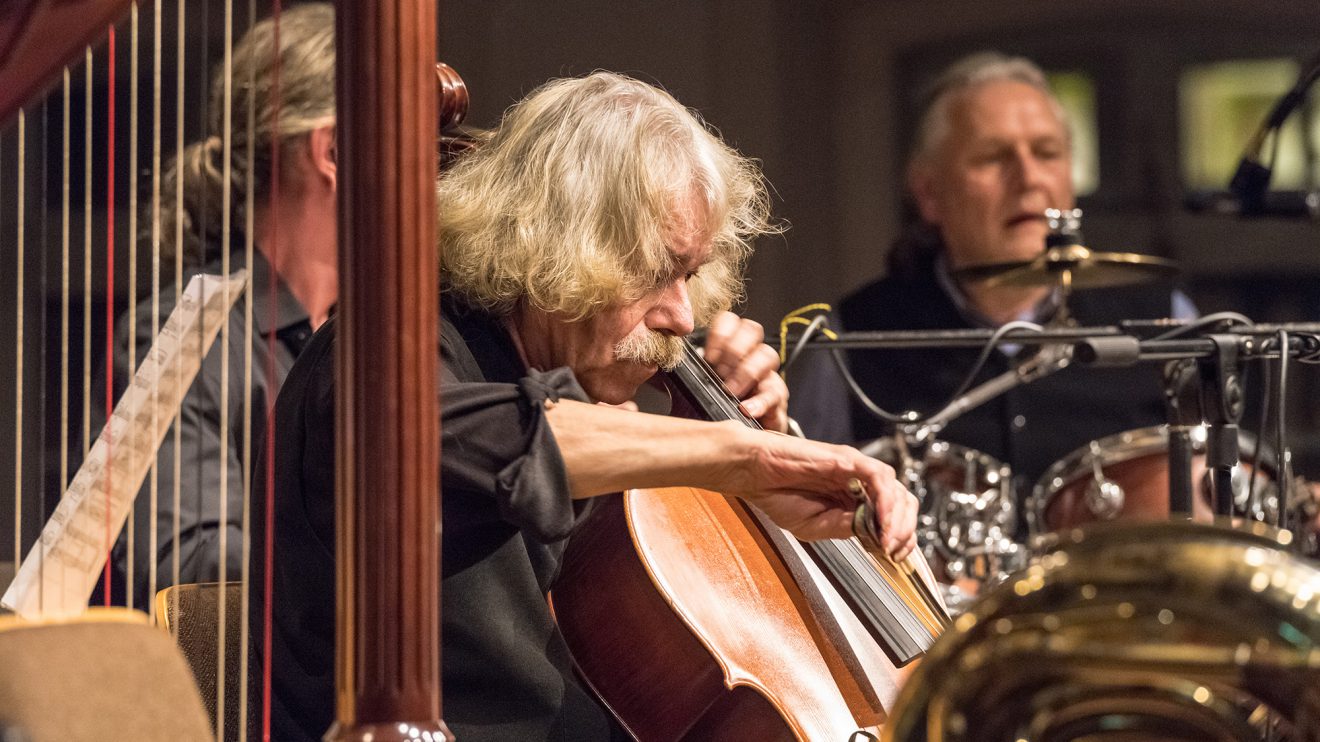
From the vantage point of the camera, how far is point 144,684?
0.84 meters

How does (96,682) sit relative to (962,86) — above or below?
below

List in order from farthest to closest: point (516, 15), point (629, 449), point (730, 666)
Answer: point (516, 15) → point (730, 666) → point (629, 449)

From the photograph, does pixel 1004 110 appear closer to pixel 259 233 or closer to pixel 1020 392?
pixel 1020 392

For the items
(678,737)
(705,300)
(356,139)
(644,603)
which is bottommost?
(678,737)

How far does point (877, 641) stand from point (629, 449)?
466 millimetres

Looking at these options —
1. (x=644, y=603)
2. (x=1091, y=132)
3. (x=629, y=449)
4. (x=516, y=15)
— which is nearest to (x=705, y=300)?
(x=644, y=603)

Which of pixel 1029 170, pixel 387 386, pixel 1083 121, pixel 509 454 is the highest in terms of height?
pixel 1083 121

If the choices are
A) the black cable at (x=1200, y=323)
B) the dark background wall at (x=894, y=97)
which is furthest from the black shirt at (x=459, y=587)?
the dark background wall at (x=894, y=97)

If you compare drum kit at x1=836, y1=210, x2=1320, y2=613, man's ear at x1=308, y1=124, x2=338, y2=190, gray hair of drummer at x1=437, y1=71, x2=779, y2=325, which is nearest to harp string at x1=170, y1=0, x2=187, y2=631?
gray hair of drummer at x1=437, y1=71, x2=779, y2=325

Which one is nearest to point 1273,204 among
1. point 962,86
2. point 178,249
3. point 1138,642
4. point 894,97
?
point 962,86

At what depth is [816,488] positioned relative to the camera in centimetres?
141

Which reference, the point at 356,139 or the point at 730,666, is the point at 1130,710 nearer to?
the point at 356,139

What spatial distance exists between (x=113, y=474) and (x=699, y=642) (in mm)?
639

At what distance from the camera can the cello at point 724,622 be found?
1.58 metres
